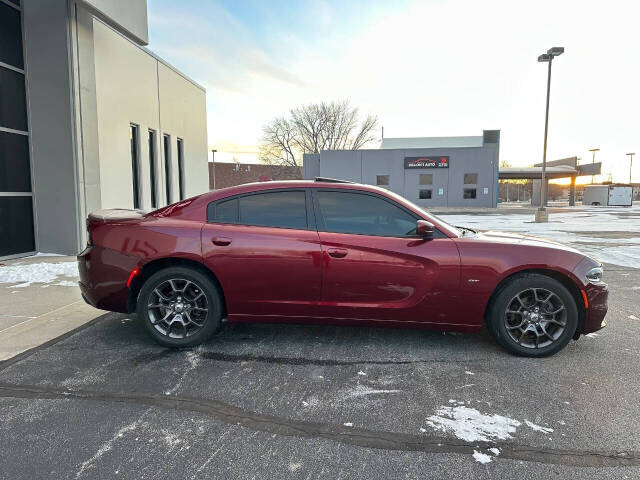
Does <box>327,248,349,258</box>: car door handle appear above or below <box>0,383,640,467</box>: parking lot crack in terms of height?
above

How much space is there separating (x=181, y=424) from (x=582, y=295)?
11.4 ft

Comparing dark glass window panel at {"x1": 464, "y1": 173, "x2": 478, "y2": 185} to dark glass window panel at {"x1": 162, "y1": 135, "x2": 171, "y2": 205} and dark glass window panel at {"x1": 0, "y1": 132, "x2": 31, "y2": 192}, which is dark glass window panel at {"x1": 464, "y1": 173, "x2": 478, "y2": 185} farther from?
dark glass window panel at {"x1": 0, "y1": 132, "x2": 31, "y2": 192}

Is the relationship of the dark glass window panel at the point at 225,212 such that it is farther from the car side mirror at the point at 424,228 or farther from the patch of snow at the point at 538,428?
the patch of snow at the point at 538,428

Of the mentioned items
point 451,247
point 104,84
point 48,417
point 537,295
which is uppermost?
point 104,84

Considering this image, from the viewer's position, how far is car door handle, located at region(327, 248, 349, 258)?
3762mm

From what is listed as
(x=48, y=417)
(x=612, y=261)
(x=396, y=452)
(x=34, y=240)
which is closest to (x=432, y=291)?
(x=396, y=452)

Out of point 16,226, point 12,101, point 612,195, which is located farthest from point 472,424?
point 612,195

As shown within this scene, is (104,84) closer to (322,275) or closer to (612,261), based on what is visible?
(322,275)

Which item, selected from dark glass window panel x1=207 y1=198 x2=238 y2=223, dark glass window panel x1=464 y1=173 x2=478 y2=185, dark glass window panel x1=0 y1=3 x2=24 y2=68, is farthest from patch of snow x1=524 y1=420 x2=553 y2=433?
dark glass window panel x1=464 y1=173 x2=478 y2=185

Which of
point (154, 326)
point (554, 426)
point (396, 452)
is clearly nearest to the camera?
point (396, 452)

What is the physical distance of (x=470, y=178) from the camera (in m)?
38.2

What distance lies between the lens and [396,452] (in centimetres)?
241

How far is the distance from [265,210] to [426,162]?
36532mm

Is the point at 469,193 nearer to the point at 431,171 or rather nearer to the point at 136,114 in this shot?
the point at 431,171
